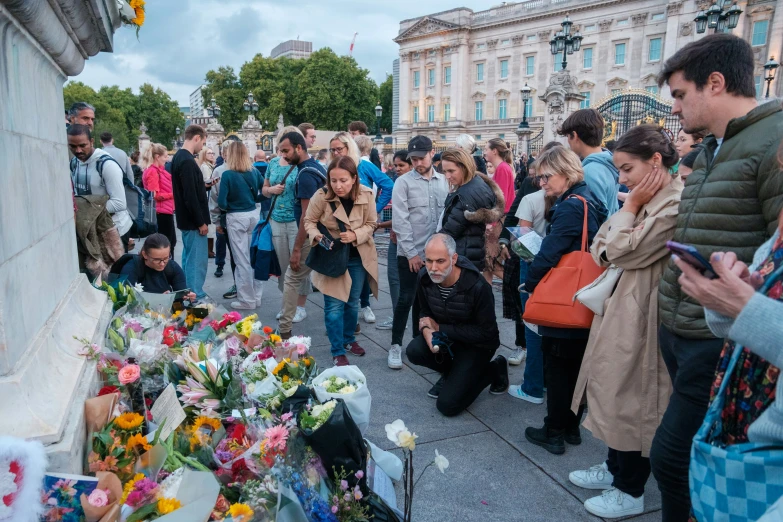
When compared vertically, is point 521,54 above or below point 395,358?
above

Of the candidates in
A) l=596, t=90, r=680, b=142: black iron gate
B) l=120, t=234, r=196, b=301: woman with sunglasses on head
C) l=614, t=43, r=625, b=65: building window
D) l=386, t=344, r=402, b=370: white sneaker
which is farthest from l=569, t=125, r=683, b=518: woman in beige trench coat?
l=614, t=43, r=625, b=65: building window

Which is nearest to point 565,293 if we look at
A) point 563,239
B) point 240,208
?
point 563,239

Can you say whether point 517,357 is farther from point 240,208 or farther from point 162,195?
point 162,195

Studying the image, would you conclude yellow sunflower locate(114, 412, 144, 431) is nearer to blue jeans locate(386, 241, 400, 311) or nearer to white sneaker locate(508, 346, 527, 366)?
blue jeans locate(386, 241, 400, 311)

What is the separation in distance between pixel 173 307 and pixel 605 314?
10.1 ft

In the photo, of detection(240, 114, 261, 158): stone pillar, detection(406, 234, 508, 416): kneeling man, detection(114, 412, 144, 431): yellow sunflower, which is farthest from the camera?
detection(240, 114, 261, 158): stone pillar

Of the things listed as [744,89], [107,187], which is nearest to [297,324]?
[107,187]

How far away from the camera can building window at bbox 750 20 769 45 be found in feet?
122

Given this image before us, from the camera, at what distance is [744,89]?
200cm

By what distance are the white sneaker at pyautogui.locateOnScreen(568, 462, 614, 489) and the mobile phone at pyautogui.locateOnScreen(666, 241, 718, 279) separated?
6.38ft

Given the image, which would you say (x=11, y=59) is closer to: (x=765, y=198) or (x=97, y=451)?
(x=97, y=451)

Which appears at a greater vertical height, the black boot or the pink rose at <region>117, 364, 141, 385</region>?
the pink rose at <region>117, 364, 141, 385</region>

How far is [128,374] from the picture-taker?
2.41 meters

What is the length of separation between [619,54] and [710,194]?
173ft
